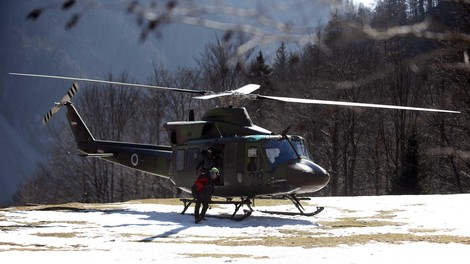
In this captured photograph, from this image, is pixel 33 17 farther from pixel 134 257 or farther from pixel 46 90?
pixel 46 90

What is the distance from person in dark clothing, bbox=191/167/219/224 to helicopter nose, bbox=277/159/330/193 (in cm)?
159

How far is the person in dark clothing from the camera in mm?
16156

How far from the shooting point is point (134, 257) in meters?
10.4

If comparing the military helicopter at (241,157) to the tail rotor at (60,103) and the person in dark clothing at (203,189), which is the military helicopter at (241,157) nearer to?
the person in dark clothing at (203,189)

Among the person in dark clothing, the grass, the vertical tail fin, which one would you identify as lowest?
the grass

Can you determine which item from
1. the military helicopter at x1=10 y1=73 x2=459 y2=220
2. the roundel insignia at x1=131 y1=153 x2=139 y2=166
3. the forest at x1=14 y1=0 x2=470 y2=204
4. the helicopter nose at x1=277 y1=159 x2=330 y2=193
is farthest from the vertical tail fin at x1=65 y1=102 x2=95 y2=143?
the helicopter nose at x1=277 y1=159 x2=330 y2=193

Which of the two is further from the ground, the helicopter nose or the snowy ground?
the helicopter nose

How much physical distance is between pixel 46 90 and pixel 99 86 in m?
14.8

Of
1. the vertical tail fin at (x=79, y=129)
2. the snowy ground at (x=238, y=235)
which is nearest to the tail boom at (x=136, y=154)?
the vertical tail fin at (x=79, y=129)

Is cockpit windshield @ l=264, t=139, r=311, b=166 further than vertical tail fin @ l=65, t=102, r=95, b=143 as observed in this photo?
No

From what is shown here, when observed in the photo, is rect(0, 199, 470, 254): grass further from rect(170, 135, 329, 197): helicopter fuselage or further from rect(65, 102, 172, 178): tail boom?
rect(65, 102, 172, 178): tail boom

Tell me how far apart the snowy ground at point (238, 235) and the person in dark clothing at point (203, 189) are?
34cm

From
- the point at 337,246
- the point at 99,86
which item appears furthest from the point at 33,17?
the point at 99,86

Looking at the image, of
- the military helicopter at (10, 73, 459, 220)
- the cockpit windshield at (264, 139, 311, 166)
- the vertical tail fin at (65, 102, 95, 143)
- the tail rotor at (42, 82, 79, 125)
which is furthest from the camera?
the vertical tail fin at (65, 102, 95, 143)
